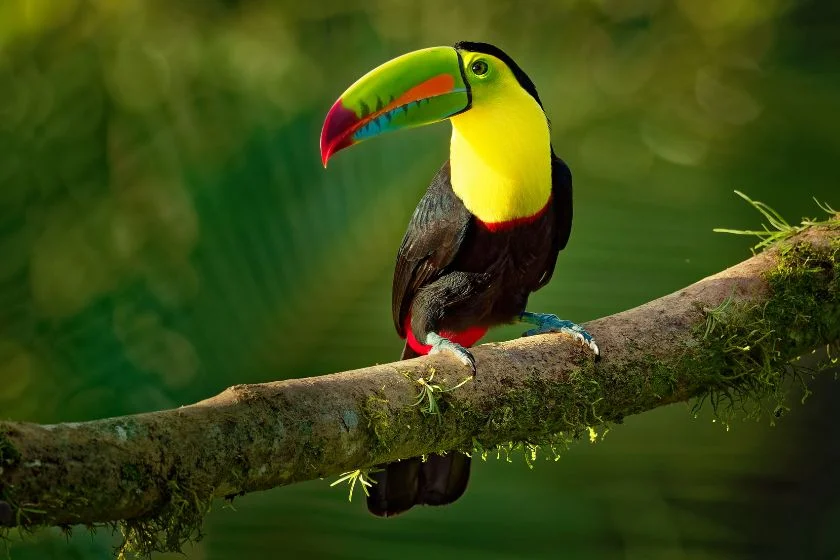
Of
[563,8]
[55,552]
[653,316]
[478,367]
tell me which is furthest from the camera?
[563,8]

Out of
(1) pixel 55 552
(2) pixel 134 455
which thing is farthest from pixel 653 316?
(1) pixel 55 552

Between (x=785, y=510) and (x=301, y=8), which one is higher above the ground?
(x=301, y=8)

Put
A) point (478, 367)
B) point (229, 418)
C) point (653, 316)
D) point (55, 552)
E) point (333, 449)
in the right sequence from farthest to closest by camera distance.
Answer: point (55, 552) < point (653, 316) < point (478, 367) < point (333, 449) < point (229, 418)

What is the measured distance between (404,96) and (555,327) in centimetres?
85

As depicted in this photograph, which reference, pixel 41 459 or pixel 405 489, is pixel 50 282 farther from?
pixel 41 459

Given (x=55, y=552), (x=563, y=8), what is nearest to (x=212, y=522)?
(x=55, y=552)

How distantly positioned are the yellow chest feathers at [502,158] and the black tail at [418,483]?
2.54 ft

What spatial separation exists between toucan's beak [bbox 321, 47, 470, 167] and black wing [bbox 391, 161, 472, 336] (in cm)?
29

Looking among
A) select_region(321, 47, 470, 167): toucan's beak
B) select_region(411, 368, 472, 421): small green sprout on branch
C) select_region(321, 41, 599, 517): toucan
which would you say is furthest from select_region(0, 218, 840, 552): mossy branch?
select_region(321, 47, 470, 167): toucan's beak

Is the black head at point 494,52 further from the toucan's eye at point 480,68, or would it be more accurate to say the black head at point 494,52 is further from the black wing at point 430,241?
the black wing at point 430,241

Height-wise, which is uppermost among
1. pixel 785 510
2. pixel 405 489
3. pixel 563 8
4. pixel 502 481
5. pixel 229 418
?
pixel 563 8

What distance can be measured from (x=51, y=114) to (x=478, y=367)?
216 centimetres

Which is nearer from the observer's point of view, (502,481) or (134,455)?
(134,455)

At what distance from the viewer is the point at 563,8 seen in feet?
14.3
